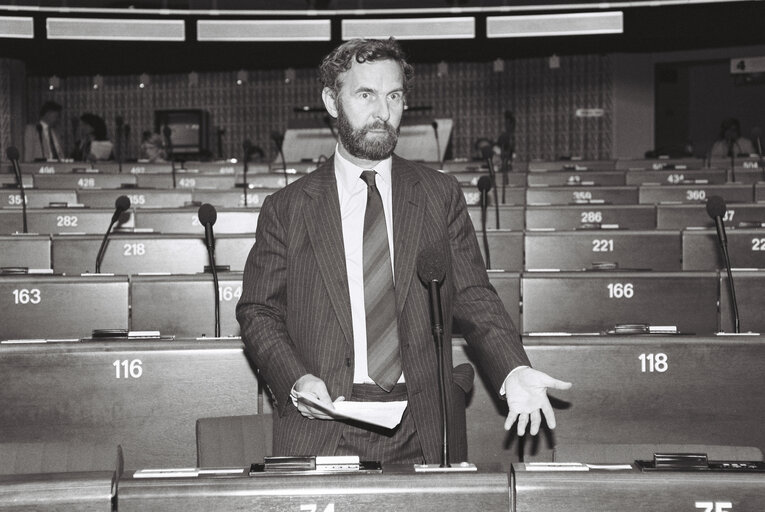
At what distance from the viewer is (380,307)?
7.01 feet

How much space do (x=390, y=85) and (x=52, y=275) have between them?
239 cm

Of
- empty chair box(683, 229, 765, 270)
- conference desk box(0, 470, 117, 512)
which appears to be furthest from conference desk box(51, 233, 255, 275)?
conference desk box(0, 470, 117, 512)

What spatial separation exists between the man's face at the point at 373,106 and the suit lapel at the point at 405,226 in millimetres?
112

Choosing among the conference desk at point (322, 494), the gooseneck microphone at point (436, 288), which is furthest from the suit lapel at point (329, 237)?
the conference desk at point (322, 494)

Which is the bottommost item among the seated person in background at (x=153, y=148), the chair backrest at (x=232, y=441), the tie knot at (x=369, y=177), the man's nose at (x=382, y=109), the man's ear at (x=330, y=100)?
the chair backrest at (x=232, y=441)

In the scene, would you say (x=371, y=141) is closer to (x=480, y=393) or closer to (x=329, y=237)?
(x=329, y=237)

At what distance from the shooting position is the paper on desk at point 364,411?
6.23 feet

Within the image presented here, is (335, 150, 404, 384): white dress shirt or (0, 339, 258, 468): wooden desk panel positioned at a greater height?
(335, 150, 404, 384): white dress shirt

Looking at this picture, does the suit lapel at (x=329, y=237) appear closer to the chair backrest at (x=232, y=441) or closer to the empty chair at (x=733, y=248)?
the chair backrest at (x=232, y=441)

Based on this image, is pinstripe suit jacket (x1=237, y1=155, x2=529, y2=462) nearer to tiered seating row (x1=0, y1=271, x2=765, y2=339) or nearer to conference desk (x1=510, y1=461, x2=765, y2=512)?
conference desk (x1=510, y1=461, x2=765, y2=512)

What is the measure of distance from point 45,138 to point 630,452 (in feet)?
34.7

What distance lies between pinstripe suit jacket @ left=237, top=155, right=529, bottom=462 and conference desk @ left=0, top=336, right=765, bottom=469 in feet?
2.49

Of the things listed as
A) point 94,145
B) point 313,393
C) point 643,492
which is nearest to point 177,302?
point 313,393

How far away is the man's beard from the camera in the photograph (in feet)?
7.12
